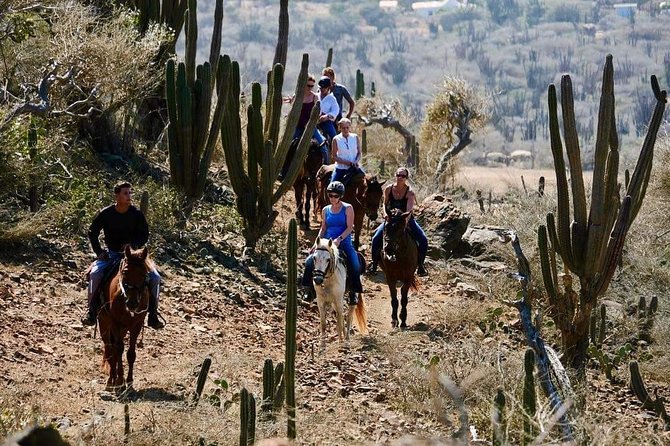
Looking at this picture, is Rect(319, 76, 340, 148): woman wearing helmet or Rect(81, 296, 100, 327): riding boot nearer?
Rect(81, 296, 100, 327): riding boot

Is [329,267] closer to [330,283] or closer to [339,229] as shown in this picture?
[330,283]

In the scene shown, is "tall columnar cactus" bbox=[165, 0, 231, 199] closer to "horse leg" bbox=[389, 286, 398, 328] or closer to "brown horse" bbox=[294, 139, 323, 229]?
"brown horse" bbox=[294, 139, 323, 229]

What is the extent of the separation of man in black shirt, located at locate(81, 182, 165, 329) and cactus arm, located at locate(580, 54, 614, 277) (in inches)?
193

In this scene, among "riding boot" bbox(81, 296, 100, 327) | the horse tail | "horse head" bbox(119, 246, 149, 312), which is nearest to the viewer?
"horse head" bbox(119, 246, 149, 312)

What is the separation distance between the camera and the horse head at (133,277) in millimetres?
12117

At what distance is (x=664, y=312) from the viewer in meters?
17.8

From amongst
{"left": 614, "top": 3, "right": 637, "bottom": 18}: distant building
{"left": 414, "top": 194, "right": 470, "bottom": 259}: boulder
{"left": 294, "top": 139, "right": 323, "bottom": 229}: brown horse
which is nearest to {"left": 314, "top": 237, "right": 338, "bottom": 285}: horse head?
{"left": 414, "top": 194, "right": 470, "bottom": 259}: boulder

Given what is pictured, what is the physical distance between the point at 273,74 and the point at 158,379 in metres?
7.25

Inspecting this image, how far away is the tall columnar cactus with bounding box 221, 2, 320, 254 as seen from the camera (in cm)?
1869

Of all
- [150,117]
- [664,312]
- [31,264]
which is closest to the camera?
[31,264]

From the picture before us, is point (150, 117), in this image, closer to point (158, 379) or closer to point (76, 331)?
point (76, 331)

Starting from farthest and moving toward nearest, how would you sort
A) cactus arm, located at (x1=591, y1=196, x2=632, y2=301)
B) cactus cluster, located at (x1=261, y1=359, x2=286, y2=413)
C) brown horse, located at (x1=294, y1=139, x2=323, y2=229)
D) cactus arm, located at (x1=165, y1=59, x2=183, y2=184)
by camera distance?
1. brown horse, located at (x1=294, y1=139, x2=323, y2=229)
2. cactus arm, located at (x1=165, y1=59, x2=183, y2=184)
3. cactus arm, located at (x1=591, y1=196, x2=632, y2=301)
4. cactus cluster, located at (x1=261, y1=359, x2=286, y2=413)

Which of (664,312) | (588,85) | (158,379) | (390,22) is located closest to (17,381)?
(158,379)

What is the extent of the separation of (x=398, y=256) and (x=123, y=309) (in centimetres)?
480
